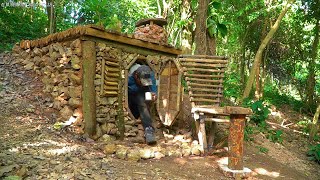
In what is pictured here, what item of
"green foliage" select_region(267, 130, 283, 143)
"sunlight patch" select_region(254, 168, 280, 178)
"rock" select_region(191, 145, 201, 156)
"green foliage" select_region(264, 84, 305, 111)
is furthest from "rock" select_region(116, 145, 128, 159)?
"green foliage" select_region(264, 84, 305, 111)

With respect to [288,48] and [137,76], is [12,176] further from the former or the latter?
[288,48]

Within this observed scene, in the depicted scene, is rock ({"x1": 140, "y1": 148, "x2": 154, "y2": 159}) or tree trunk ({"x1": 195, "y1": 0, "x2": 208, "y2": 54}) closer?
rock ({"x1": 140, "y1": 148, "x2": 154, "y2": 159})

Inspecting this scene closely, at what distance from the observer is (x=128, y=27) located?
11.0 meters

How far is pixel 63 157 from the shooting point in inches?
156

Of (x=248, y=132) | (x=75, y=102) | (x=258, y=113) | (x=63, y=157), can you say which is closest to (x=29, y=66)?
(x=75, y=102)

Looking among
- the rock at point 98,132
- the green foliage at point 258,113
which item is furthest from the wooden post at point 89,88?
the green foliage at point 258,113

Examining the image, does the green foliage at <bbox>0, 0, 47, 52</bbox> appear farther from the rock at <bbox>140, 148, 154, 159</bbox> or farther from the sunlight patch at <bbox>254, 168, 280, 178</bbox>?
→ the sunlight patch at <bbox>254, 168, 280, 178</bbox>

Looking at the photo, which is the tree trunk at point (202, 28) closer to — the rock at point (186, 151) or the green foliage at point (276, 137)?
the rock at point (186, 151)

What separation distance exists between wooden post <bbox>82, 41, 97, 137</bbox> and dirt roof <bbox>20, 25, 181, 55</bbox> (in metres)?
0.22

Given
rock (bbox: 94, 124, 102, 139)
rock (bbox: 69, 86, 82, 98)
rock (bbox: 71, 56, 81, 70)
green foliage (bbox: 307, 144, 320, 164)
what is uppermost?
rock (bbox: 71, 56, 81, 70)

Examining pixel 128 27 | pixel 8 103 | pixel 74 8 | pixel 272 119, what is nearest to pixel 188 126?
pixel 8 103

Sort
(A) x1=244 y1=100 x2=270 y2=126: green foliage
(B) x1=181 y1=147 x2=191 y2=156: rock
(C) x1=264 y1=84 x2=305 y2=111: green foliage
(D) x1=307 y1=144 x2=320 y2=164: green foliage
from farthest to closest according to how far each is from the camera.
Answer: (C) x1=264 y1=84 x2=305 y2=111: green foliage
(A) x1=244 y1=100 x2=270 y2=126: green foliage
(D) x1=307 y1=144 x2=320 y2=164: green foliage
(B) x1=181 y1=147 x2=191 y2=156: rock

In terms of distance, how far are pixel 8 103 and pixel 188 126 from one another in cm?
396

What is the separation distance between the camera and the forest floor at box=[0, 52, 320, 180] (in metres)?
3.58
